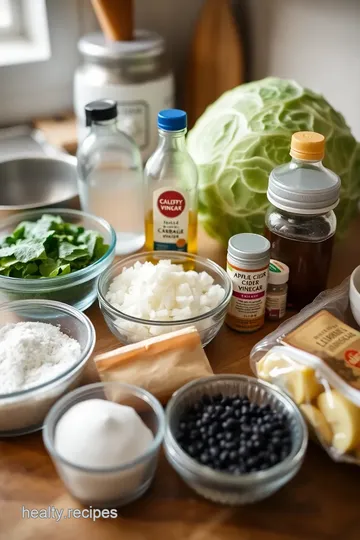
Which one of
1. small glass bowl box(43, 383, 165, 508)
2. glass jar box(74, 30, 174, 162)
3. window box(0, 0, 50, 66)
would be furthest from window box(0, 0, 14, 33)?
small glass bowl box(43, 383, 165, 508)

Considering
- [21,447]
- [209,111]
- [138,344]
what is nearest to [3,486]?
[21,447]

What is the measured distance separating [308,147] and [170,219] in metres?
0.26

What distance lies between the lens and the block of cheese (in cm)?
78

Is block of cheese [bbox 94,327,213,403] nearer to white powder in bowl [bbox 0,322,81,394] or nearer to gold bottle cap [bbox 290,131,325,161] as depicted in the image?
white powder in bowl [bbox 0,322,81,394]

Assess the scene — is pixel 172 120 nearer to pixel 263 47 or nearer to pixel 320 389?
pixel 320 389

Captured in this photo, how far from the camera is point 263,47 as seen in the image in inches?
55.6

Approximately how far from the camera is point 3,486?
0.71 metres

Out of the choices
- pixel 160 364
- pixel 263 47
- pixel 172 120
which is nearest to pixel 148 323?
pixel 160 364

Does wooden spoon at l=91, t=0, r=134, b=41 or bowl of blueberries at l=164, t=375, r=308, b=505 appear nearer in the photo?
bowl of blueberries at l=164, t=375, r=308, b=505

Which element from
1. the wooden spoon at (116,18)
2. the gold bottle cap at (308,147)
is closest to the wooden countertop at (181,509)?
the gold bottle cap at (308,147)

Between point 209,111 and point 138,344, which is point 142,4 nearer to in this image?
point 209,111

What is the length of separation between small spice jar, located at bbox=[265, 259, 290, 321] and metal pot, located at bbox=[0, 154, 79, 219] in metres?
0.45

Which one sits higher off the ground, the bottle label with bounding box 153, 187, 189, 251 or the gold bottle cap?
the gold bottle cap

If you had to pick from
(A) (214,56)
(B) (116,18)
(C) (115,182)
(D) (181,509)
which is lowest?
(D) (181,509)
